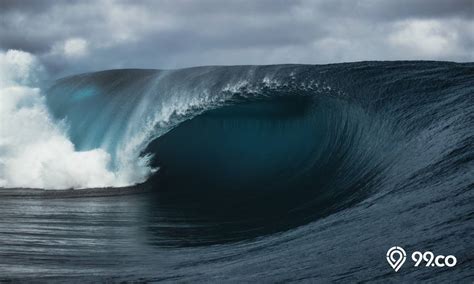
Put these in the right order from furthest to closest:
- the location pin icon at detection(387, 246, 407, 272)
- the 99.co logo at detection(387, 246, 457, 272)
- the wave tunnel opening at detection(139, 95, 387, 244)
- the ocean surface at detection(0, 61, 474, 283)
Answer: the wave tunnel opening at detection(139, 95, 387, 244), the ocean surface at detection(0, 61, 474, 283), the location pin icon at detection(387, 246, 407, 272), the 99.co logo at detection(387, 246, 457, 272)

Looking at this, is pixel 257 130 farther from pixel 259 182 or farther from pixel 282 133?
pixel 259 182

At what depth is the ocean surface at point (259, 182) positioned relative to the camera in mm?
6180

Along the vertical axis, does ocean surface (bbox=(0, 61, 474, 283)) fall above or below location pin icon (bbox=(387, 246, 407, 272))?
above

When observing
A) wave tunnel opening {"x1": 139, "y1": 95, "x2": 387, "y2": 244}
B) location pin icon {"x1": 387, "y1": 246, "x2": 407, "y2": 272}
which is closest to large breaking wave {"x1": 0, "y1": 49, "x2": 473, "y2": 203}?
wave tunnel opening {"x1": 139, "y1": 95, "x2": 387, "y2": 244}

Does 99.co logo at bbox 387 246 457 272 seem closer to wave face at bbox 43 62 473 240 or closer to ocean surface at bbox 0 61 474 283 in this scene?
ocean surface at bbox 0 61 474 283

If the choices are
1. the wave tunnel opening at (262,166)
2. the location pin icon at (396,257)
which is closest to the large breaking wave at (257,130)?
the wave tunnel opening at (262,166)

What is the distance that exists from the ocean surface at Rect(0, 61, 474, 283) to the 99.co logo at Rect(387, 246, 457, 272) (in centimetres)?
6

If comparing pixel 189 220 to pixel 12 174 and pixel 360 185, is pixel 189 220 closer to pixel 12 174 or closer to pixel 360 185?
pixel 360 185

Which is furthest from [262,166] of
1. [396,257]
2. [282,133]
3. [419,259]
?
[419,259]

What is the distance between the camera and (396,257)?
5.27 m

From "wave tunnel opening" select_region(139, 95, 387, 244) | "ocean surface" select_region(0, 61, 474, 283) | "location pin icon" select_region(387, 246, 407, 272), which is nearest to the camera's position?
"location pin icon" select_region(387, 246, 407, 272)

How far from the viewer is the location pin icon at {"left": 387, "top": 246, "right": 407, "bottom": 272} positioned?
507 centimetres

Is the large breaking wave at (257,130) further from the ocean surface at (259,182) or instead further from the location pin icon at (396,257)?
the location pin icon at (396,257)

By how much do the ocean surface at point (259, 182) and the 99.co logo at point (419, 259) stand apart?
56 millimetres
